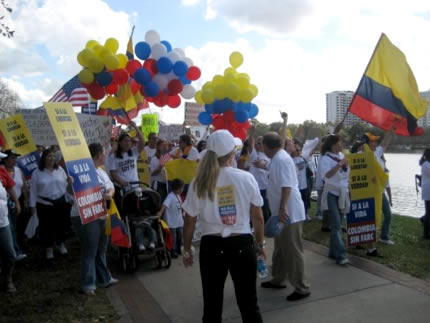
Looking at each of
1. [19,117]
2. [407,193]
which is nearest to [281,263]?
[19,117]

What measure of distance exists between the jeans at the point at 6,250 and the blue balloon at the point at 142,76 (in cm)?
416

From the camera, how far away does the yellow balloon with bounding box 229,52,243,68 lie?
8742 mm

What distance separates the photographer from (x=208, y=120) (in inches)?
353

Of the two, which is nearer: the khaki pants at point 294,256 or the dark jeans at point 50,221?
the khaki pants at point 294,256

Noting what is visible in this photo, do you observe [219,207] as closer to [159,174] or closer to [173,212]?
[173,212]

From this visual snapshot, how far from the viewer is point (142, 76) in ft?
26.8

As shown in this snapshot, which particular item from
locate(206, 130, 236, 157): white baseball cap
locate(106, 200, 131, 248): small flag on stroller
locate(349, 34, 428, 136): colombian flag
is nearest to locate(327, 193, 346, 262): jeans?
locate(349, 34, 428, 136): colombian flag

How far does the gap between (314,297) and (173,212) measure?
115 inches

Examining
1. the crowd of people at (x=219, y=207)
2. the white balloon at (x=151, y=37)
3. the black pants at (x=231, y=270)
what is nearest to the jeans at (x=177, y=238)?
the crowd of people at (x=219, y=207)

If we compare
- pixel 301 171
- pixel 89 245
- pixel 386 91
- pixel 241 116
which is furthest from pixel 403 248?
pixel 89 245

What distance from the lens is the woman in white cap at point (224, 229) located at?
316 centimetres

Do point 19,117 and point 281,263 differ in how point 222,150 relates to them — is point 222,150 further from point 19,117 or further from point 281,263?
point 19,117

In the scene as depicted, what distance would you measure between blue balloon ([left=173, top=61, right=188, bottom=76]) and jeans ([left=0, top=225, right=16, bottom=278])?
15.9 feet

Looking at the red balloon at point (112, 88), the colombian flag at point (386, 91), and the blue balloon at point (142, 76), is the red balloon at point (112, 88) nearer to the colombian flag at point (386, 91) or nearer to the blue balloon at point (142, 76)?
the blue balloon at point (142, 76)
